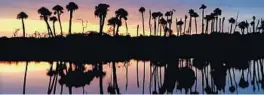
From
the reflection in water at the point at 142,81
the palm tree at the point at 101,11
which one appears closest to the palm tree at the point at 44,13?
the palm tree at the point at 101,11

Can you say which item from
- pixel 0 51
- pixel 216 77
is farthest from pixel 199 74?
pixel 0 51

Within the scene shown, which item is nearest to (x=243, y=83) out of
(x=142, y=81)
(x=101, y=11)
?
(x=142, y=81)

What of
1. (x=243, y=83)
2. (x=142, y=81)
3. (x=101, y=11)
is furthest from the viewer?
(x=101, y=11)

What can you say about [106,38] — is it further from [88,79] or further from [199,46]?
[88,79]

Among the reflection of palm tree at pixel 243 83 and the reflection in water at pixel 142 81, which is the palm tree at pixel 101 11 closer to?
the reflection in water at pixel 142 81

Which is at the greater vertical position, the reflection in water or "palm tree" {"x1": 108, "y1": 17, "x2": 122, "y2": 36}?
"palm tree" {"x1": 108, "y1": 17, "x2": 122, "y2": 36}

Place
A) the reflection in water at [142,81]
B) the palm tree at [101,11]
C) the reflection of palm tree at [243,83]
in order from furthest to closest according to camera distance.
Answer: the palm tree at [101,11]
the reflection of palm tree at [243,83]
the reflection in water at [142,81]

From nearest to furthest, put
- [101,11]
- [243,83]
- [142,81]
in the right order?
[243,83]
[142,81]
[101,11]

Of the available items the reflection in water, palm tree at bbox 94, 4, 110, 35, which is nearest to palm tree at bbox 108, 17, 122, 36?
palm tree at bbox 94, 4, 110, 35

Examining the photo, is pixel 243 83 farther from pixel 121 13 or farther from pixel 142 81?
pixel 121 13

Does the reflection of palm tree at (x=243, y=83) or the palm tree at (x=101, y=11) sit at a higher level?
the palm tree at (x=101, y=11)

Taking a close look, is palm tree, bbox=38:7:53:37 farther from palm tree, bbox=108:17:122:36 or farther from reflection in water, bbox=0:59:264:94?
reflection in water, bbox=0:59:264:94

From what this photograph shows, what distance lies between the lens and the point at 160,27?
142625mm

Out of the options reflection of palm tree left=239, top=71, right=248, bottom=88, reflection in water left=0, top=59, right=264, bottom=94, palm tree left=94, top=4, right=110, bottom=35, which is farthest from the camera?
palm tree left=94, top=4, right=110, bottom=35
